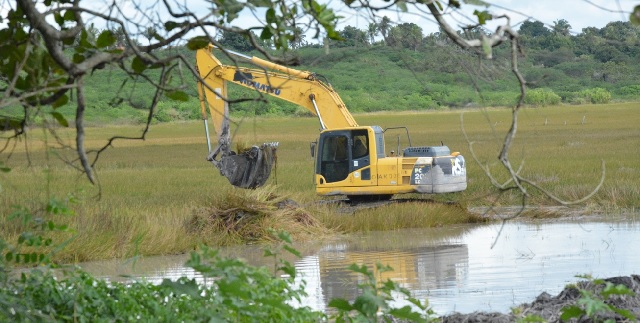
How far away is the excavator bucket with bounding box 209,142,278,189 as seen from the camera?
62.4 feet

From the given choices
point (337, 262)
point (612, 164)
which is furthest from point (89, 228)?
point (612, 164)

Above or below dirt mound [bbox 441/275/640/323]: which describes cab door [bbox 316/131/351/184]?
above

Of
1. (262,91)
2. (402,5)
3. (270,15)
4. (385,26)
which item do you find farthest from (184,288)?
(262,91)

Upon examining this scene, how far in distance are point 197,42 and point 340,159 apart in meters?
15.4

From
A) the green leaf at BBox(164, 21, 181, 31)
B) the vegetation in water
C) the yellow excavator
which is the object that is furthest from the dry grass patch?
the green leaf at BBox(164, 21, 181, 31)

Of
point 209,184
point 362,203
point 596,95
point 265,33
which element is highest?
point 596,95

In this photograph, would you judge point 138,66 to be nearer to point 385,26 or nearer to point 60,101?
point 60,101

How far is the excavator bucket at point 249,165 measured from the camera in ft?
62.4

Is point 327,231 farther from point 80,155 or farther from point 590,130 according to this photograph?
point 590,130

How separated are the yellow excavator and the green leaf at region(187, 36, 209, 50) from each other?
14.1m

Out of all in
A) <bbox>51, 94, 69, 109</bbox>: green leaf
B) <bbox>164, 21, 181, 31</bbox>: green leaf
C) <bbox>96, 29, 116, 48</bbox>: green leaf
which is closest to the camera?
<bbox>164, 21, 181, 31</bbox>: green leaf

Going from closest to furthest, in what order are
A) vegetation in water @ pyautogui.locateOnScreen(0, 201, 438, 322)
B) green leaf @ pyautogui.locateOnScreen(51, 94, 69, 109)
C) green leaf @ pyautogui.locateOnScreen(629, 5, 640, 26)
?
green leaf @ pyautogui.locateOnScreen(629, 5, 640, 26) → green leaf @ pyautogui.locateOnScreen(51, 94, 69, 109) → vegetation in water @ pyautogui.locateOnScreen(0, 201, 438, 322)

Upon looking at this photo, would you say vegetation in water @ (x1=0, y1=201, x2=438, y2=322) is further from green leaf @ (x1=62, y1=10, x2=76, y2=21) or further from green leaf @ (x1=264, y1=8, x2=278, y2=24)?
green leaf @ (x1=264, y1=8, x2=278, y2=24)

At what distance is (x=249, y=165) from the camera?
19141 mm
